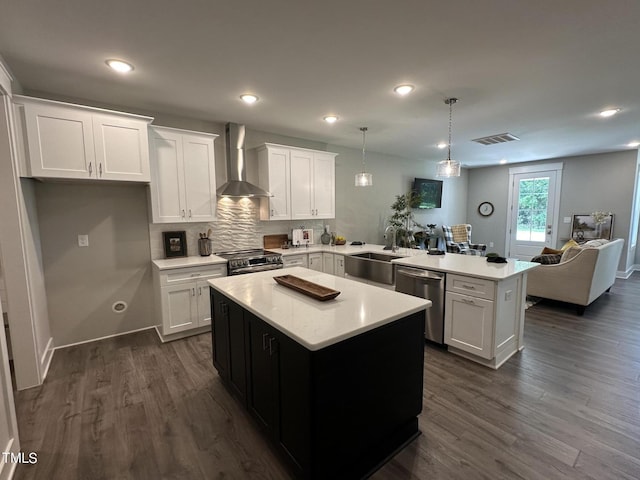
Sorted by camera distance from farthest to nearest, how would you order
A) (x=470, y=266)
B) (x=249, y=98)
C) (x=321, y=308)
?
(x=249, y=98) < (x=470, y=266) < (x=321, y=308)

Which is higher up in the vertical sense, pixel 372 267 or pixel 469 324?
pixel 372 267

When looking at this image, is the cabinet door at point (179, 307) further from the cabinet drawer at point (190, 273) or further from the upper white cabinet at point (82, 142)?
the upper white cabinet at point (82, 142)

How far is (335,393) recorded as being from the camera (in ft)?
4.76

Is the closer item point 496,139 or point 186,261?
point 186,261

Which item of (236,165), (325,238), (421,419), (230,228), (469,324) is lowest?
(421,419)

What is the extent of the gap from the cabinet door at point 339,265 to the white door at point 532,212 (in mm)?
5730

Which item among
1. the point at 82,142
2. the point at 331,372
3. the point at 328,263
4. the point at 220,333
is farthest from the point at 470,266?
the point at 82,142

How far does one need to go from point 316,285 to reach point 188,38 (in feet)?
6.31

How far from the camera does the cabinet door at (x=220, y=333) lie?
227cm

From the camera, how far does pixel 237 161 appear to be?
13.1 ft

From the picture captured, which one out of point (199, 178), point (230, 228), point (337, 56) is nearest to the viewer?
point (337, 56)

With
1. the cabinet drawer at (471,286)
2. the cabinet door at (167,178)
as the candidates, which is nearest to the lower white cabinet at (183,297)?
the cabinet door at (167,178)

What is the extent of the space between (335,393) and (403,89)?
2710mm

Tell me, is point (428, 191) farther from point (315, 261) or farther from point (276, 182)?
point (276, 182)
